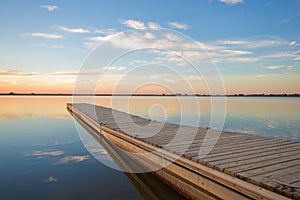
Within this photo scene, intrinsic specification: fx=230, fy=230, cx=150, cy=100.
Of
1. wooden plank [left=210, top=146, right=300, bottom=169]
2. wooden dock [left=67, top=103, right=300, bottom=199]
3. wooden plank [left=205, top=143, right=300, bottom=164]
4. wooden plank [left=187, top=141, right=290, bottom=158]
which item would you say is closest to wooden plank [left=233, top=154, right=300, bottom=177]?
wooden dock [left=67, top=103, right=300, bottom=199]

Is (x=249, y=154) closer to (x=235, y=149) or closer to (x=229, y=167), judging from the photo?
(x=235, y=149)

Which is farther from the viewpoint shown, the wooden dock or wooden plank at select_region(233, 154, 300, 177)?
wooden plank at select_region(233, 154, 300, 177)

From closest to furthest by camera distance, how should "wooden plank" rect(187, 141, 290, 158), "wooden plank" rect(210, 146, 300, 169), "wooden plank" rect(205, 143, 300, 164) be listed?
1. "wooden plank" rect(210, 146, 300, 169)
2. "wooden plank" rect(205, 143, 300, 164)
3. "wooden plank" rect(187, 141, 290, 158)

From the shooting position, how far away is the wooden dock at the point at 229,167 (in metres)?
2.89

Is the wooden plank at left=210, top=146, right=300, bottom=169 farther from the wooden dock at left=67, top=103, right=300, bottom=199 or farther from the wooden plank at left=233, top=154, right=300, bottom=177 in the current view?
the wooden plank at left=233, top=154, right=300, bottom=177

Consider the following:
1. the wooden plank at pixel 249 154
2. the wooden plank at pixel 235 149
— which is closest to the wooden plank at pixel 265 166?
the wooden plank at pixel 249 154

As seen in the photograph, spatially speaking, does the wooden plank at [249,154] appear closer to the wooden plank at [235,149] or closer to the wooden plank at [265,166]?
the wooden plank at [235,149]

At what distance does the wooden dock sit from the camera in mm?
2891

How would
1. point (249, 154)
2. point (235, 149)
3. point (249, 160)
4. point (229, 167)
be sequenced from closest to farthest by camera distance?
point (229, 167) < point (249, 160) < point (249, 154) < point (235, 149)

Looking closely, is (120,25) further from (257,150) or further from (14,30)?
(257,150)

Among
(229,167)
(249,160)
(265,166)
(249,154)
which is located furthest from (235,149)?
(229,167)

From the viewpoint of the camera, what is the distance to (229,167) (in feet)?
11.3

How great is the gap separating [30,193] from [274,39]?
20.8m

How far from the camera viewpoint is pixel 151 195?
15.2 feet
